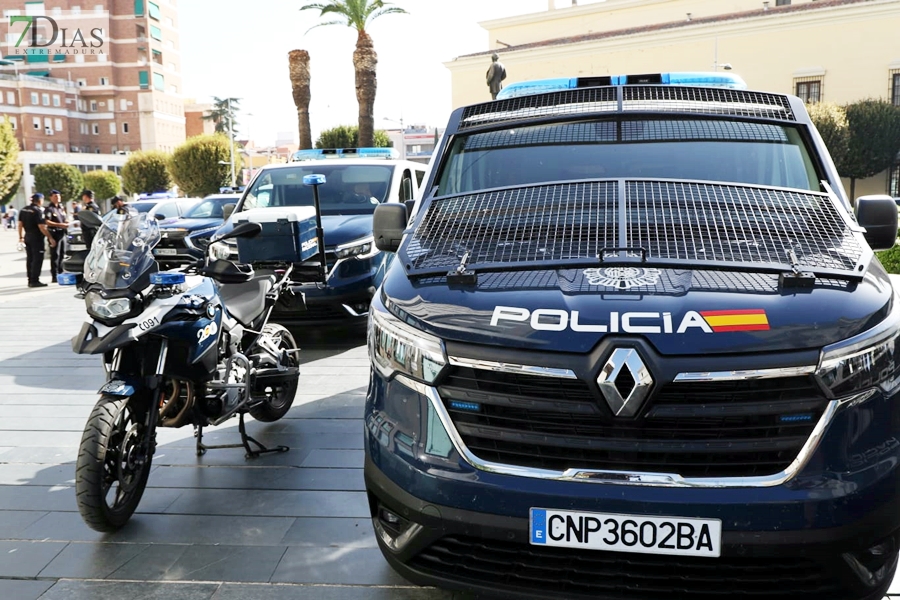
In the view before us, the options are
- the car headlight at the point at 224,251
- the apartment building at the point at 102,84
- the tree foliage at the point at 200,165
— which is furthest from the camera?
the apartment building at the point at 102,84

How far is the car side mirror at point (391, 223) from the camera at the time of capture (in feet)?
12.0

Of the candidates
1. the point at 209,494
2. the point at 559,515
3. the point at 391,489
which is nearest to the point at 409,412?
the point at 391,489

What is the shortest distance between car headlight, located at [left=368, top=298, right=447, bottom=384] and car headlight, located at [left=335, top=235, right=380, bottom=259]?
207 inches

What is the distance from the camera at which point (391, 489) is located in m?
2.50

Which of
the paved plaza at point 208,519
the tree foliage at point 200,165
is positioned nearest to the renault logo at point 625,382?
the paved plaza at point 208,519

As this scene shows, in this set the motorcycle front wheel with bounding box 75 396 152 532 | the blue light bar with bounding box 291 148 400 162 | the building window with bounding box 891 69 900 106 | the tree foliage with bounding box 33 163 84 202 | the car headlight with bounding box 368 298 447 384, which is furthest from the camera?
the tree foliage with bounding box 33 163 84 202

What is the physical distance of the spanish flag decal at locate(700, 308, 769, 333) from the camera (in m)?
2.26

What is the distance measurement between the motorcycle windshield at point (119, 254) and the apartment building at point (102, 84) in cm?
9940

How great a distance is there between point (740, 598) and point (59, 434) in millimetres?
4408

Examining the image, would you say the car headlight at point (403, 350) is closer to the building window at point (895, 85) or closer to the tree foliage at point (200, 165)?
the building window at point (895, 85)

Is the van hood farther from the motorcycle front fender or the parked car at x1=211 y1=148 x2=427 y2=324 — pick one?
the parked car at x1=211 y1=148 x2=427 y2=324

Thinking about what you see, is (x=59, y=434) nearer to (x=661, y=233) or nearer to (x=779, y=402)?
(x=661, y=233)

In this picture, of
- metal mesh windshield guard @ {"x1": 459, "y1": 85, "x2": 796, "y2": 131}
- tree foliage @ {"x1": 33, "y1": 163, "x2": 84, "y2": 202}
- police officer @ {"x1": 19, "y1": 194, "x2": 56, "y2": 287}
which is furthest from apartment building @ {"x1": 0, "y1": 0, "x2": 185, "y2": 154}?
metal mesh windshield guard @ {"x1": 459, "y1": 85, "x2": 796, "y2": 131}

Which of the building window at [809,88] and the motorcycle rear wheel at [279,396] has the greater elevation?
the building window at [809,88]
